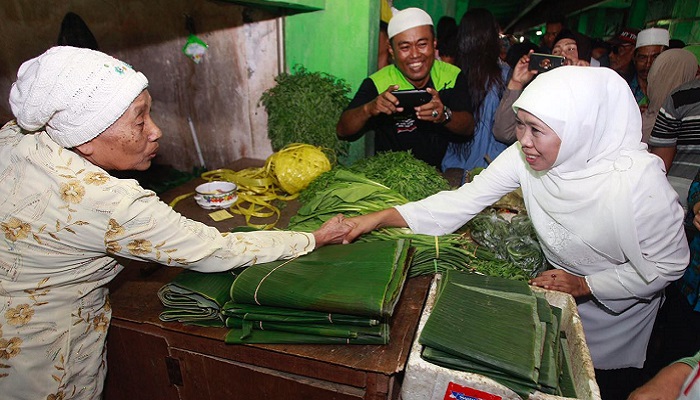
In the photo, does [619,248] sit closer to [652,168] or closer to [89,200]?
[652,168]

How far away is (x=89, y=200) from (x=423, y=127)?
120 inches

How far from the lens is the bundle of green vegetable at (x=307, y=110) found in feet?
12.3

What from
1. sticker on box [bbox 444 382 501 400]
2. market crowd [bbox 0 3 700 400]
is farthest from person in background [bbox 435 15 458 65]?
sticker on box [bbox 444 382 501 400]

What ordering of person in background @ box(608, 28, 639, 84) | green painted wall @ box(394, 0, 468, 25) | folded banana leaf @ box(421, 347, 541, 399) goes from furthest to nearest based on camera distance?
green painted wall @ box(394, 0, 468, 25), person in background @ box(608, 28, 639, 84), folded banana leaf @ box(421, 347, 541, 399)

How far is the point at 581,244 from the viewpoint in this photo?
2002mm

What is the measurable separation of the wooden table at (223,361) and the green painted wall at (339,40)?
2.73 meters

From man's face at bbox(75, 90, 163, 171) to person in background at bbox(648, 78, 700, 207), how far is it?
145 inches

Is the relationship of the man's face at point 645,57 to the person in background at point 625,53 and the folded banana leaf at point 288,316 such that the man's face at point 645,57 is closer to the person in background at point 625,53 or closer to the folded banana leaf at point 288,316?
the person in background at point 625,53

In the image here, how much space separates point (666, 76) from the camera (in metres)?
4.15

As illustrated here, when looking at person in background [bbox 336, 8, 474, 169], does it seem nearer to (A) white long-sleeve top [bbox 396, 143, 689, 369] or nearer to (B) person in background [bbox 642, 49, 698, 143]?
(A) white long-sleeve top [bbox 396, 143, 689, 369]

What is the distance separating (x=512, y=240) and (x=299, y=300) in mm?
1433

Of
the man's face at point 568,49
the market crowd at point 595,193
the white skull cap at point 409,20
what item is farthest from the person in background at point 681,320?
the white skull cap at point 409,20

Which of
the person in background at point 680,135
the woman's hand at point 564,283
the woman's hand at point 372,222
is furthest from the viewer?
the person in background at point 680,135

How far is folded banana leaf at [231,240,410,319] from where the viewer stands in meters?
1.45
